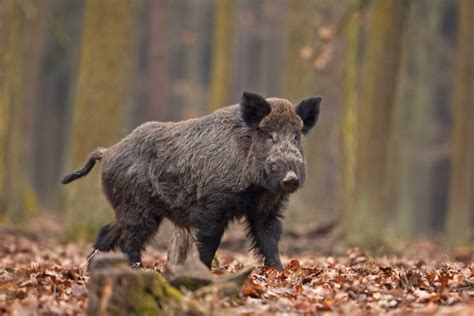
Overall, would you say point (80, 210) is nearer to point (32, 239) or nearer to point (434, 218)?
point (32, 239)

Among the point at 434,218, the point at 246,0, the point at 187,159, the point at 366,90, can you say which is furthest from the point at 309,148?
the point at 246,0

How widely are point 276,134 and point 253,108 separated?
0.40 meters

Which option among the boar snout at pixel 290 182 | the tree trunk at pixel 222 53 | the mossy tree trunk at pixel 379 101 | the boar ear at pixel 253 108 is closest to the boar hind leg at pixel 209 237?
the boar snout at pixel 290 182

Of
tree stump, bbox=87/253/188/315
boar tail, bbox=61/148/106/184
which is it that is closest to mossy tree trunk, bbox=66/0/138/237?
boar tail, bbox=61/148/106/184

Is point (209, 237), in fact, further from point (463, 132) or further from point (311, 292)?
point (463, 132)

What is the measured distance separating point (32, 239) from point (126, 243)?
6.60 meters

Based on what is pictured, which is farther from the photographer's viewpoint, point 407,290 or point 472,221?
point 472,221

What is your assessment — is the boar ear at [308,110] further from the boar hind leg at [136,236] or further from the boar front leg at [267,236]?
the boar hind leg at [136,236]

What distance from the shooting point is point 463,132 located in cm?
2189

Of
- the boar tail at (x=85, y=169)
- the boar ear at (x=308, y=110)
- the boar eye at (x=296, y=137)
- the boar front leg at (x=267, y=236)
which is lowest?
the boar front leg at (x=267, y=236)

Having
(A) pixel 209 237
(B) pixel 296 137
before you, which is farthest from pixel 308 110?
(A) pixel 209 237

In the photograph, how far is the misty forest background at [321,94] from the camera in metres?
16.8

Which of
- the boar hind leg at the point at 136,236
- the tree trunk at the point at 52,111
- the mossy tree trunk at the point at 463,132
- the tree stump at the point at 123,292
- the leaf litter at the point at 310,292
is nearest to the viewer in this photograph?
the tree stump at the point at 123,292

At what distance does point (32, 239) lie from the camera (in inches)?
643
